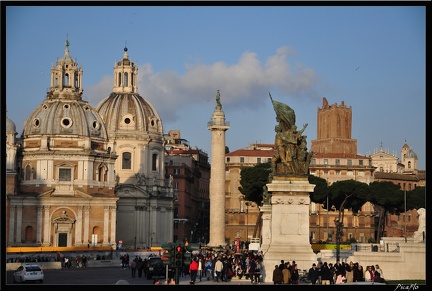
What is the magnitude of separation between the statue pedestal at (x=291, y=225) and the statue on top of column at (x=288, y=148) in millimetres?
801

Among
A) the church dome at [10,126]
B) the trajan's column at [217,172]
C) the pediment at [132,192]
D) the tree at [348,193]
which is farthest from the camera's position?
the pediment at [132,192]

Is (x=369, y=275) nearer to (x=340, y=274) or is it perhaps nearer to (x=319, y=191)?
(x=340, y=274)

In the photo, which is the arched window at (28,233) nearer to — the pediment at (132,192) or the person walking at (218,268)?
the pediment at (132,192)

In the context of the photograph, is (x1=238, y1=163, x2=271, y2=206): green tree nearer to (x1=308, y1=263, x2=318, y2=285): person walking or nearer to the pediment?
the pediment

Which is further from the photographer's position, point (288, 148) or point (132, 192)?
point (132, 192)

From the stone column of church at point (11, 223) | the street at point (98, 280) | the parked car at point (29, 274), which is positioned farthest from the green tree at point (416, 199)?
the parked car at point (29, 274)

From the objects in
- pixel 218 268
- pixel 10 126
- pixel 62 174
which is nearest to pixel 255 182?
pixel 62 174

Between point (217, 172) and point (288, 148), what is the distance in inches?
2346

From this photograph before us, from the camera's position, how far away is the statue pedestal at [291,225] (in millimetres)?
42188

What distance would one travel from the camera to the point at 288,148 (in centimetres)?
4369

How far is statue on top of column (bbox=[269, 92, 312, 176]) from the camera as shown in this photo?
4322cm

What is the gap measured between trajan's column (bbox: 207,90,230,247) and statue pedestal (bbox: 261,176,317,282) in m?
60.2
